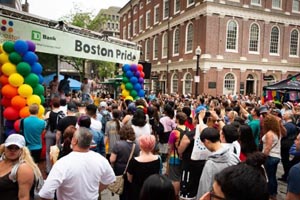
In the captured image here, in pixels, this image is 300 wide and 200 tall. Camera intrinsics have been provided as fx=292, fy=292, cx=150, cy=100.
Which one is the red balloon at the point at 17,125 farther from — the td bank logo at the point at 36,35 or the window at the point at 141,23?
the window at the point at 141,23

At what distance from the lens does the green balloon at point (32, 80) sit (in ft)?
23.7

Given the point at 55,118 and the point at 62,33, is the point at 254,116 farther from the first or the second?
the point at 62,33

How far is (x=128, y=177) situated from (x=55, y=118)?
294 cm

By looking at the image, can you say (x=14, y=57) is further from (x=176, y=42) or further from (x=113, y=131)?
(x=176, y=42)

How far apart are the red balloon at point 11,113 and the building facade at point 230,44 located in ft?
65.5

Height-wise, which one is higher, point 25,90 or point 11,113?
point 25,90

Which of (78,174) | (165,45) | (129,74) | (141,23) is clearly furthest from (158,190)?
(141,23)

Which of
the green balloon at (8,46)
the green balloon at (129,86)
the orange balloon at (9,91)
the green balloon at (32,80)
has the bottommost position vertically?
the orange balloon at (9,91)

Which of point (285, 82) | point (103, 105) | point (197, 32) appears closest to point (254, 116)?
point (103, 105)

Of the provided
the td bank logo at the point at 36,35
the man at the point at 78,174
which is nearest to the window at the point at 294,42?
the td bank logo at the point at 36,35

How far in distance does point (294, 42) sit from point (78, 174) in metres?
33.2

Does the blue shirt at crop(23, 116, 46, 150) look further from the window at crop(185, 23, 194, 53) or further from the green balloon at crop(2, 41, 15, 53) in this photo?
the window at crop(185, 23, 194, 53)

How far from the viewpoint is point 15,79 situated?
695 centimetres

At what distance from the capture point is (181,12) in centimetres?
3125
